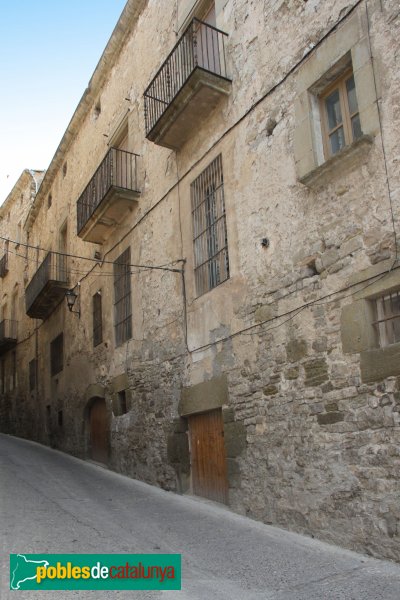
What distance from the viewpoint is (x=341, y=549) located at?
5.32m

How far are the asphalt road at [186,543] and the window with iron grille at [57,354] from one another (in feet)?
19.7

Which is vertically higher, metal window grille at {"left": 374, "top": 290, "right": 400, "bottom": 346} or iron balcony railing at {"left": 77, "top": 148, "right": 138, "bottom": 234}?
iron balcony railing at {"left": 77, "top": 148, "right": 138, "bottom": 234}

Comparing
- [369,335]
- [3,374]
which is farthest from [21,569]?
[3,374]

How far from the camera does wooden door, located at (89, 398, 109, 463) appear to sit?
38.0ft

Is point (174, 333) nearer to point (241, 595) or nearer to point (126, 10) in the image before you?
point (241, 595)

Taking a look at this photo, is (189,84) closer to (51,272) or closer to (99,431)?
(99,431)

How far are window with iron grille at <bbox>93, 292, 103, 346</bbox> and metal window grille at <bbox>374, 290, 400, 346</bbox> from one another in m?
7.70

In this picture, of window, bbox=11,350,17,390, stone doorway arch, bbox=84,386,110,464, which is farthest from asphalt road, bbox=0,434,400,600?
window, bbox=11,350,17,390

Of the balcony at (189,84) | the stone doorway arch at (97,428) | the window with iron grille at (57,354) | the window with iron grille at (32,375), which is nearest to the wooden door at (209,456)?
the stone doorway arch at (97,428)

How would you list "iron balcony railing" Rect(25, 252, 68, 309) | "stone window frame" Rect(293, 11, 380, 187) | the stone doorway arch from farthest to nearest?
"iron balcony railing" Rect(25, 252, 68, 309) → the stone doorway arch → "stone window frame" Rect(293, 11, 380, 187)

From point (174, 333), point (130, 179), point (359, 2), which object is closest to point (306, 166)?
point (359, 2)

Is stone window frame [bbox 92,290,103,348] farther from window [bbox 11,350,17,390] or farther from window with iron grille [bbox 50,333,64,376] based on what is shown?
window [bbox 11,350,17,390]

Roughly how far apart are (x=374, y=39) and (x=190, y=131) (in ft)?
11.9

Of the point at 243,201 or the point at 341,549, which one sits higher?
the point at 243,201
